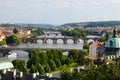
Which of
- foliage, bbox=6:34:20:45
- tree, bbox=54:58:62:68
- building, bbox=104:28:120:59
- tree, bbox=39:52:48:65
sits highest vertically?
building, bbox=104:28:120:59

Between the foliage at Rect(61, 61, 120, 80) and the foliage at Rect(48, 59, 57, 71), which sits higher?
the foliage at Rect(61, 61, 120, 80)

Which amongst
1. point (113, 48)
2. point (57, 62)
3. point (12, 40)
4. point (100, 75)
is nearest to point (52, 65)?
point (57, 62)

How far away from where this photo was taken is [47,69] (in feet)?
163

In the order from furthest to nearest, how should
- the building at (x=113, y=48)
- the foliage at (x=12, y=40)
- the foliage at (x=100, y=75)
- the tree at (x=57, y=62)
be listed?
the foliage at (x=12, y=40)
the tree at (x=57, y=62)
the building at (x=113, y=48)
the foliage at (x=100, y=75)

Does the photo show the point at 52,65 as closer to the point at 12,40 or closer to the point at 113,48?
the point at 113,48

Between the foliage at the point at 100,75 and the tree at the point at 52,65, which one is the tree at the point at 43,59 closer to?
the tree at the point at 52,65

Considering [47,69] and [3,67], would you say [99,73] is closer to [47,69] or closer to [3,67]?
[3,67]

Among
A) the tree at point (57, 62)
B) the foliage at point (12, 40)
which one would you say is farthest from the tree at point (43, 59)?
the foliage at point (12, 40)

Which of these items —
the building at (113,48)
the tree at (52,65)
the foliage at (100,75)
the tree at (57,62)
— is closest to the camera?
the foliage at (100,75)

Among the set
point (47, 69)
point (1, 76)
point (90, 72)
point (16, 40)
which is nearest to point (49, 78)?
point (1, 76)

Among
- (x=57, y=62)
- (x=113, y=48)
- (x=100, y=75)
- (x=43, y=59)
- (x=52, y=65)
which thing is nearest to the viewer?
(x=100, y=75)

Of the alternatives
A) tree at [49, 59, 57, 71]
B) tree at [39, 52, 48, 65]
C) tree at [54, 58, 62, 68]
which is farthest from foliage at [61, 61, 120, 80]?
tree at [54, 58, 62, 68]

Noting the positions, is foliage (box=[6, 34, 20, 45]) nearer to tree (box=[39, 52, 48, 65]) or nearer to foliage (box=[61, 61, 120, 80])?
tree (box=[39, 52, 48, 65])

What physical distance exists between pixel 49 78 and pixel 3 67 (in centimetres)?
601
